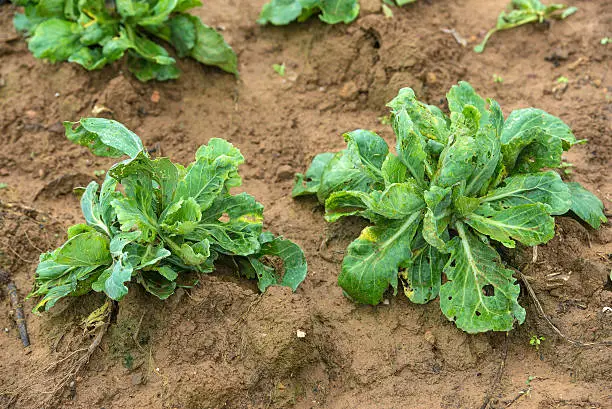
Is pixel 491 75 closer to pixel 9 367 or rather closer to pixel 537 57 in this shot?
pixel 537 57

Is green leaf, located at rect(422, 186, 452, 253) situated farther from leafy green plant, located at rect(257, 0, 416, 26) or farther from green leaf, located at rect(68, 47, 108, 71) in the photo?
green leaf, located at rect(68, 47, 108, 71)

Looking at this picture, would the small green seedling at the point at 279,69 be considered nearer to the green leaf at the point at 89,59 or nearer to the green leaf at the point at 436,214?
the green leaf at the point at 89,59

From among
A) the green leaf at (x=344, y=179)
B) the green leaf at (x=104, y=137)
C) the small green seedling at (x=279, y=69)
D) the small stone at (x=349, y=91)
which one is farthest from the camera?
the small green seedling at (x=279, y=69)

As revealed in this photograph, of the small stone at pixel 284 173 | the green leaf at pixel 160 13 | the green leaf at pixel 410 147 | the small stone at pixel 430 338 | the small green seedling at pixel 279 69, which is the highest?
the green leaf at pixel 410 147

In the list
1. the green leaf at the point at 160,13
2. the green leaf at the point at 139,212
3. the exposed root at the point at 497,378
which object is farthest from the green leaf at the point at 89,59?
the exposed root at the point at 497,378

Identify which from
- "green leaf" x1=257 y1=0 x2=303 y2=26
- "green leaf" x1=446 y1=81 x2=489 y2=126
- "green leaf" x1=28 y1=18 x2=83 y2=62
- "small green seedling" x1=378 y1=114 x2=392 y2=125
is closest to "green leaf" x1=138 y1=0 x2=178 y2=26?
"green leaf" x1=28 y1=18 x2=83 y2=62

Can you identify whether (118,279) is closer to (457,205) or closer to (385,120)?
(457,205)
